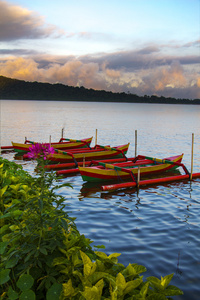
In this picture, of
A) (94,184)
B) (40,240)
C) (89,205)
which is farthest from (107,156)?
(40,240)

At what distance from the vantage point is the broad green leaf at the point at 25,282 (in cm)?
365

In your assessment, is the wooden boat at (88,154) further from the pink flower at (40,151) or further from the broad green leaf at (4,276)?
the broad green leaf at (4,276)

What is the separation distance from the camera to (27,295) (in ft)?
11.8

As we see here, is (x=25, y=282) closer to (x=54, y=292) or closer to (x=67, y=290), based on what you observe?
(x=54, y=292)

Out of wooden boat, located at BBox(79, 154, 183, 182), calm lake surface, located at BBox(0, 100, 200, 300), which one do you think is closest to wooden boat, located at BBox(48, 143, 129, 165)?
wooden boat, located at BBox(79, 154, 183, 182)

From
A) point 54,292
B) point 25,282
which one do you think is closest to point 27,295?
point 25,282

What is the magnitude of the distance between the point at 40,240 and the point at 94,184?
13227mm

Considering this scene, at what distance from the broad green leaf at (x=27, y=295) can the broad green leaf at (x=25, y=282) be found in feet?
0.15

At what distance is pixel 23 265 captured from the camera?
12.8 feet

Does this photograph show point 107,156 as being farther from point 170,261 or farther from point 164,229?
point 170,261

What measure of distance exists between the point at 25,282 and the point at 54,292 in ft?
1.27

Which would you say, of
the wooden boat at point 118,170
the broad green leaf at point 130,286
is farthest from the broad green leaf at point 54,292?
the wooden boat at point 118,170

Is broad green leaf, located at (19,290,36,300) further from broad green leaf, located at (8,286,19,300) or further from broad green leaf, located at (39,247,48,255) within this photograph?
broad green leaf, located at (39,247,48,255)

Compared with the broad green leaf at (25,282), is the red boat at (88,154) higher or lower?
lower
